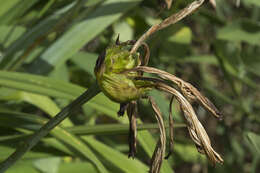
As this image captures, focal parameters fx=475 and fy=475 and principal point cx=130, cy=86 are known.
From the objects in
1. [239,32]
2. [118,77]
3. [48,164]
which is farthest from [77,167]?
[239,32]

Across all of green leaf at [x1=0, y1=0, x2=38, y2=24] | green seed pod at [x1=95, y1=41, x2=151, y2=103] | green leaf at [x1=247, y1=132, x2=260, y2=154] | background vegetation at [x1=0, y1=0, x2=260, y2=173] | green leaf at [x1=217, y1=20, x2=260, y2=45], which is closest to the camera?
green seed pod at [x1=95, y1=41, x2=151, y2=103]

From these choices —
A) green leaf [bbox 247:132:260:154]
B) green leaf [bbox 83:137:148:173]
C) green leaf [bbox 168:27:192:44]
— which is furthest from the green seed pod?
green leaf [bbox 168:27:192:44]

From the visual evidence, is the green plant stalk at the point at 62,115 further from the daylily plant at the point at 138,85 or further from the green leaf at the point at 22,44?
the green leaf at the point at 22,44

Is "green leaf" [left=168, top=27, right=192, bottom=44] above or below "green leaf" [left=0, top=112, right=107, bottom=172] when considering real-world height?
below

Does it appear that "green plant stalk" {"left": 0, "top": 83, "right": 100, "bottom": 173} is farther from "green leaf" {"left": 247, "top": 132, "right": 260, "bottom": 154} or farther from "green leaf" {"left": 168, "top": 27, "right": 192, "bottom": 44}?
"green leaf" {"left": 168, "top": 27, "right": 192, "bottom": 44}

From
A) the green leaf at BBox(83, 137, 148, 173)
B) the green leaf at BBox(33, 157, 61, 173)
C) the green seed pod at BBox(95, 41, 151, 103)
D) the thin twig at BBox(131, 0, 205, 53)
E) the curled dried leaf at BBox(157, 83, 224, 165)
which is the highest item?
the thin twig at BBox(131, 0, 205, 53)

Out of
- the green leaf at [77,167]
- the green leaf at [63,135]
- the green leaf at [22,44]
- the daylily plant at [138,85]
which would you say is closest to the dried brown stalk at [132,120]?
the daylily plant at [138,85]
